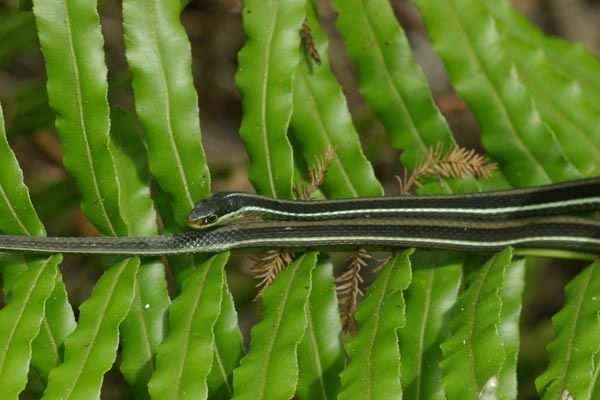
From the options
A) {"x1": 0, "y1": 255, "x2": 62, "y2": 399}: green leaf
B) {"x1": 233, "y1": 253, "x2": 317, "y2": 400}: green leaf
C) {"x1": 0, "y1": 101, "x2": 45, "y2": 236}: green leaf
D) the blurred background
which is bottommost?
the blurred background

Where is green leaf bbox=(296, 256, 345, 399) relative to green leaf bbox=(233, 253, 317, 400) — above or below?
below

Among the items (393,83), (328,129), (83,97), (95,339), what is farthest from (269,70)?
(95,339)

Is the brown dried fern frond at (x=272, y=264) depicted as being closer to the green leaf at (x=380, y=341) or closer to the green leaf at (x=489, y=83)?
the green leaf at (x=380, y=341)

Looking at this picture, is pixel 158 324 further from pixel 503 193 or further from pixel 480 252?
pixel 503 193

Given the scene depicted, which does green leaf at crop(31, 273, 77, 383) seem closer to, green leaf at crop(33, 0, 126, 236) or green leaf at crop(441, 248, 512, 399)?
green leaf at crop(33, 0, 126, 236)

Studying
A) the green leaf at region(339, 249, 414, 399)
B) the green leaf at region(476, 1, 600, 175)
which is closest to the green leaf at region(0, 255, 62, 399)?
the green leaf at region(339, 249, 414, 399)

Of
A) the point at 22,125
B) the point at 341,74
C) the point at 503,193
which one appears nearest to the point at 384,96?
the point at 503,193

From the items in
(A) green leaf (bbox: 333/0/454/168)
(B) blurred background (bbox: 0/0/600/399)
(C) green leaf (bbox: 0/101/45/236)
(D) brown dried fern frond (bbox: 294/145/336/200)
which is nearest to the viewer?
(C) green leaf (bbox: 0/101/45/236)
